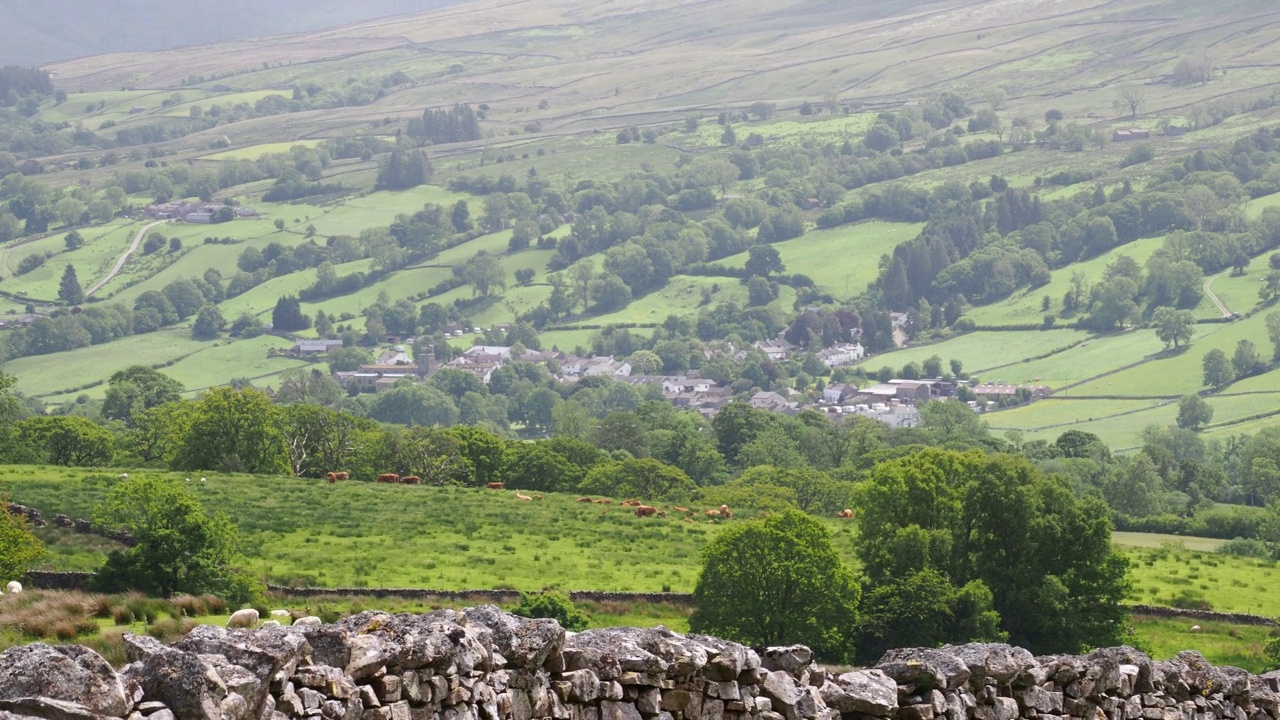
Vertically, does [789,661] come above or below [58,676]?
below

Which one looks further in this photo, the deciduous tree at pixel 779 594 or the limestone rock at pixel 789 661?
the deciduous tree at pixel 779 594

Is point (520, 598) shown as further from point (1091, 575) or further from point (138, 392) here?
point (138, 392)

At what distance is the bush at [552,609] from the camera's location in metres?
56.2

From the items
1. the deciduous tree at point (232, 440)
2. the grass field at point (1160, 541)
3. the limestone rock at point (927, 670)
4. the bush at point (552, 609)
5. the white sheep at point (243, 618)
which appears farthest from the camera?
the grass field at point (1160, 541)

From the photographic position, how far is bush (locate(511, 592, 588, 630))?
56219 millimetres

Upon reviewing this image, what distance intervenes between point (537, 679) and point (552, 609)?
46.0 meters

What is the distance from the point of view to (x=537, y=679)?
1228 centimetres

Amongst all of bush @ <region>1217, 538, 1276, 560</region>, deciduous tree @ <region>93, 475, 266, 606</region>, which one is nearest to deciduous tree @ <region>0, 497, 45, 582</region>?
deciduous tree @ <region>93, 475, 266, 606</region>

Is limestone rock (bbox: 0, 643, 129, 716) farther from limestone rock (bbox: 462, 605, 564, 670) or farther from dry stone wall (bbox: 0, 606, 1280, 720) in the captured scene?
limestone rock (bbox: 462, 605, 564, 670)

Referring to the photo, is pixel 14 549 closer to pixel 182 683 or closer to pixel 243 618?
pixel 243 618

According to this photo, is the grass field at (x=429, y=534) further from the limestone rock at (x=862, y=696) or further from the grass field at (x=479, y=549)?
the limestone rock at (x=862, y=696)

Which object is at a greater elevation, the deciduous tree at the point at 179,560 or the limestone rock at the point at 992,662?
the limestone rock at the point at 992,662

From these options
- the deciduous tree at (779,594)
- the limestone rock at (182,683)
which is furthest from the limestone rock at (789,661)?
the deciduous tree at (779,594)

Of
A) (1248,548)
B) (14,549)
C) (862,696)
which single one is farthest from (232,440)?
(862,696)
